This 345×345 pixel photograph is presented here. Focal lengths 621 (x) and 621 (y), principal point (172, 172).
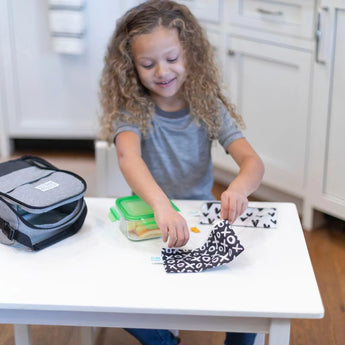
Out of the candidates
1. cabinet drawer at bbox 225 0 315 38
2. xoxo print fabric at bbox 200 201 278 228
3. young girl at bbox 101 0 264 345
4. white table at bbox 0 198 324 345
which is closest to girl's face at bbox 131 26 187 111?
young girl at bbox 101 0 264 345

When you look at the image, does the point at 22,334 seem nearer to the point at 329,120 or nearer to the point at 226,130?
the point at 226,130

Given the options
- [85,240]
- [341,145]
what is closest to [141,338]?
[85,240]

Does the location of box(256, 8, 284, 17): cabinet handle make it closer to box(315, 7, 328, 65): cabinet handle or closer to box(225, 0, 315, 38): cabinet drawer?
box(225, 0, 315, 38): cabinet drawer

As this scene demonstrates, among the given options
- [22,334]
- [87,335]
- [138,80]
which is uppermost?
[138,80]

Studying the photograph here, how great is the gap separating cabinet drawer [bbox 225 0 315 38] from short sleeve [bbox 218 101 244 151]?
0.76m

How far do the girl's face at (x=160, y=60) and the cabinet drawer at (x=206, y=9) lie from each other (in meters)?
1.08

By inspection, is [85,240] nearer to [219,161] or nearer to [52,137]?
[219,161]

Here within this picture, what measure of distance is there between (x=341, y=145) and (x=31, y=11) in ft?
5.29

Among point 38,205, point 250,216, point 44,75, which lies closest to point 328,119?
point 250,216

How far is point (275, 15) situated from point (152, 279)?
1.54 metres

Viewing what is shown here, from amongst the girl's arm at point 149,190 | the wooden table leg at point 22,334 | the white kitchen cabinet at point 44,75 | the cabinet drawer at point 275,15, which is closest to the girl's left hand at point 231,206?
the girl's arm at point 149,190

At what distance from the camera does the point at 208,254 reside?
111cm

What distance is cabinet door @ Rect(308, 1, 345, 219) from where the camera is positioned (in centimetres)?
208

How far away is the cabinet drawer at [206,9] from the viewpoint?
100 inches
